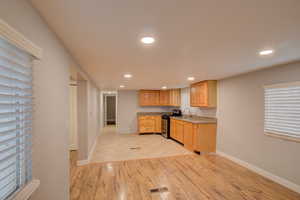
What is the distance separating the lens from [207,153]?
4.37 meters

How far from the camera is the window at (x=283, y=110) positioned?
8.29ft

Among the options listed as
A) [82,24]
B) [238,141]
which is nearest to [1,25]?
[82,24]

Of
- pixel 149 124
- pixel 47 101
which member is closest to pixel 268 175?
pixel 47 101

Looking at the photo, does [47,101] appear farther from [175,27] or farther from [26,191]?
[175,27]

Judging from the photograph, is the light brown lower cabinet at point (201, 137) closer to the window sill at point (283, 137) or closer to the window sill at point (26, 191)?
the window sill at point (283, 137)

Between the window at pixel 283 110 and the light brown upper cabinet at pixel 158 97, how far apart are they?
406 cm

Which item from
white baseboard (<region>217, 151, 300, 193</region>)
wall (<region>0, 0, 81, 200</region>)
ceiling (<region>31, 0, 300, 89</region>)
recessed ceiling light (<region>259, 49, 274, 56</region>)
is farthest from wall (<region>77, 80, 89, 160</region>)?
white baseboard (<region>217, 151, 300, 193</region>)

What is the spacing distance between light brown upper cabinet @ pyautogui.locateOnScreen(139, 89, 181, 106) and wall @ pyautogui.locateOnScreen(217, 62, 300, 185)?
2.83 m

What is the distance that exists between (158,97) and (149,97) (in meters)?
0.45

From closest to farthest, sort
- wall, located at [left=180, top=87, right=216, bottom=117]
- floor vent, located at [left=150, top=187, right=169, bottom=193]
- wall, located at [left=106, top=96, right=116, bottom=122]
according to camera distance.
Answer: floor vent, located at [left=150, top=187, right=169, bottom=193] < wall, located at [left=180, top=87, right=216, bottom=117] < wall, located at [left=106, top=96, right=116, bottom=122]

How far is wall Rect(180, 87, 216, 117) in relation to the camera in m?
4.79

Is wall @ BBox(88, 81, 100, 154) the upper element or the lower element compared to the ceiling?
lower

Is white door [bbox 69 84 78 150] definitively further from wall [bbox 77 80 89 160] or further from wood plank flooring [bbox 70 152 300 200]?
wall [bbox 77 80 89 160]

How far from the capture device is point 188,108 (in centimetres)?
620
